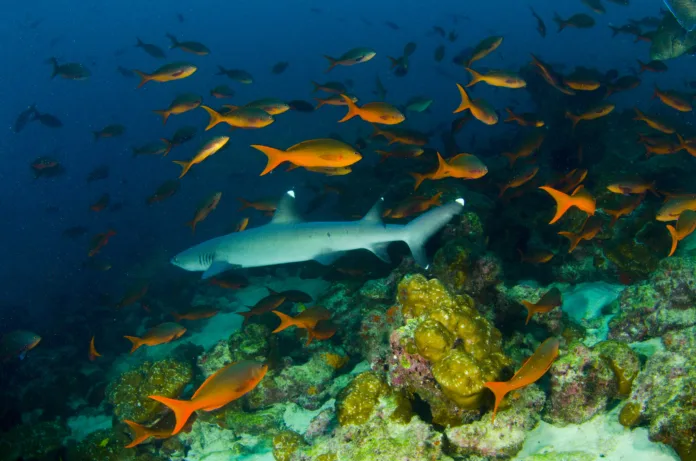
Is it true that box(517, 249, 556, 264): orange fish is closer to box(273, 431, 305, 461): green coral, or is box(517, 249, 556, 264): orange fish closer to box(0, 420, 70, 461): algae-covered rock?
box(273, 431, 305, 461): green coral

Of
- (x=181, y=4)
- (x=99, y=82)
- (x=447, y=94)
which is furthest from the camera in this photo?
(x=181, y=4)

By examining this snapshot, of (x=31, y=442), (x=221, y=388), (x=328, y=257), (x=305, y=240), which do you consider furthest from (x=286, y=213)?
(x=31, y=442)

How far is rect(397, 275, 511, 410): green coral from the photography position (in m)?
2.92

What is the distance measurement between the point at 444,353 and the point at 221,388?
188 centimetres

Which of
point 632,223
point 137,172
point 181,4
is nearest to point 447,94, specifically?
point 137,172

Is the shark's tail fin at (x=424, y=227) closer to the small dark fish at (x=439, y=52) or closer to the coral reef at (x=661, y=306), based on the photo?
the coral reef at (x=661, y=306)

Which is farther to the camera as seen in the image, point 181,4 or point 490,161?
point 181,4

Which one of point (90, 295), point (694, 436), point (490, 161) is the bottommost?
point (90, 295)

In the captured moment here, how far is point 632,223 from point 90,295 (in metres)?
18.5

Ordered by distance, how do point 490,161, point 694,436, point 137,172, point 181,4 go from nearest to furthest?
point 694,436, point 490,161, point 137,172, point 181,4

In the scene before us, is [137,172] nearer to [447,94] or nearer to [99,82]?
[447,94]

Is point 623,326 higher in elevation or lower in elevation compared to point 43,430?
higher

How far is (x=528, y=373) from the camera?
2766mm

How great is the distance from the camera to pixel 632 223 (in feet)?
22.0
